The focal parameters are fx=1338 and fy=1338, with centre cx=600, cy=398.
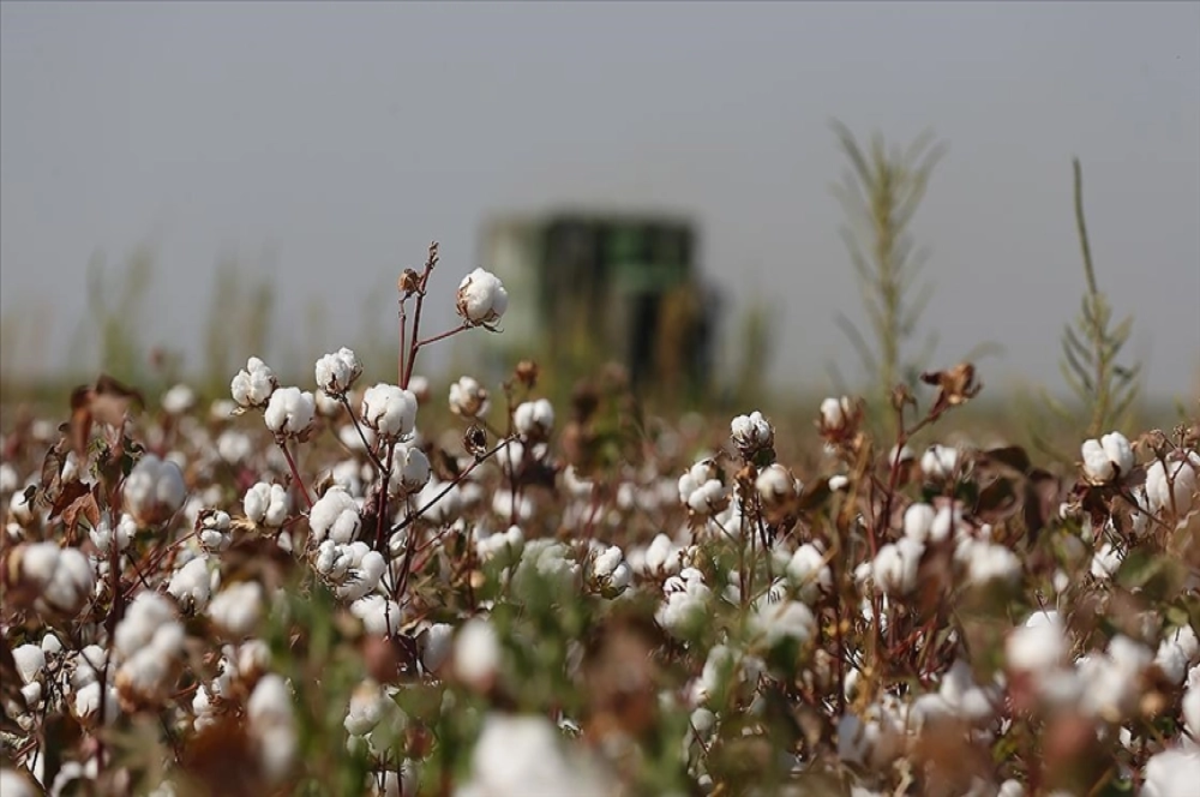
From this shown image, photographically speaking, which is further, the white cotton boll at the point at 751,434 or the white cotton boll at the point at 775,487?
the white cotton boll at the point at 751,434

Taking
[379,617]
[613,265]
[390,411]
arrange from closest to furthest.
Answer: [379,617] → [390,411] → [613,265]

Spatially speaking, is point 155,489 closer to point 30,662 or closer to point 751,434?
point 30,662

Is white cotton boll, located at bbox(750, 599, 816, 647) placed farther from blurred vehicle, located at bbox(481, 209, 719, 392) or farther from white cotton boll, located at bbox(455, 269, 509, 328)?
blurred vehicle, located at bbox(481, 209, 719, 392)

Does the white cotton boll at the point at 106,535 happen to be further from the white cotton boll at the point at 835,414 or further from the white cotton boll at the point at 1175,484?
the white cotton boll at the point at 1175,484

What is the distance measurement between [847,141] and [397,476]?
1461mm

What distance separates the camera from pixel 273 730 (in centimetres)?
61

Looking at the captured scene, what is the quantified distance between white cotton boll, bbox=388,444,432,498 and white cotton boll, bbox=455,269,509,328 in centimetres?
14

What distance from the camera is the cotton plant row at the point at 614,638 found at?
0.63 metres

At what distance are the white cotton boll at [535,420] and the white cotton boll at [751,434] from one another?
0.41m

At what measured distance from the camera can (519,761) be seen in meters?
0.47

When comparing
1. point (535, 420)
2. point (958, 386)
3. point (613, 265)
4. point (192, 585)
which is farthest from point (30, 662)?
point (613, 265)

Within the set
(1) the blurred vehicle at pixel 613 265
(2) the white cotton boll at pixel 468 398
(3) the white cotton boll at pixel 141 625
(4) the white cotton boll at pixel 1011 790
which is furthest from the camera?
(1) the blurred vehicle at pixel 613 265

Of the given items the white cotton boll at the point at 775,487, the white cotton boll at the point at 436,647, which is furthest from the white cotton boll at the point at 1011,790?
the white cotton boll at the point at 436,647

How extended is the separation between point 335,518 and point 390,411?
10cm
